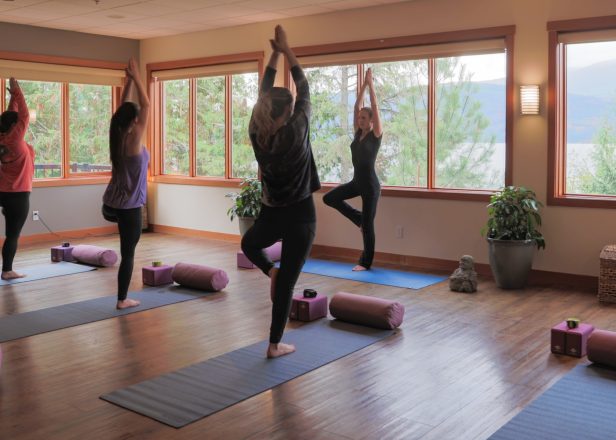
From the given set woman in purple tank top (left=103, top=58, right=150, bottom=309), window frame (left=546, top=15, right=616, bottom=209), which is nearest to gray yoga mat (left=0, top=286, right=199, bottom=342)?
woman in purple tank top (left=103, top=58, right=150, bottom=309)

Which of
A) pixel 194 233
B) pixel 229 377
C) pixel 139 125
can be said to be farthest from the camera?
pixel 194 233

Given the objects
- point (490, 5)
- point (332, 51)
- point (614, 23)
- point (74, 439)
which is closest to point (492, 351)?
point (74, 439)

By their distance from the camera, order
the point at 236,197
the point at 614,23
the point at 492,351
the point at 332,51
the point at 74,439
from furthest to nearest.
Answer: the point at 236,197
the point at 332,51
the point at 614,23
the point at 492,351
the point at 74,439

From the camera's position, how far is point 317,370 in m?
3.75

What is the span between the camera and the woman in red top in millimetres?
5797

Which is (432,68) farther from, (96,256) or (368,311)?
(96,256)

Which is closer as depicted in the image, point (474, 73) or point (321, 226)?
point (474, 73)

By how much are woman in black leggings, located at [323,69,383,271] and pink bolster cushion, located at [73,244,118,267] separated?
6.95ft

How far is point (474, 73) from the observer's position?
21.6ft

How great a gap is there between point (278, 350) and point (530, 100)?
341cm

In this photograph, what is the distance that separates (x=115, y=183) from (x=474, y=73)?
11.8ft

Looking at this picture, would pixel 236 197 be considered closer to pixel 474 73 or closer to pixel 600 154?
pixel 474 73

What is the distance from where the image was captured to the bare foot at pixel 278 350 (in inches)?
154

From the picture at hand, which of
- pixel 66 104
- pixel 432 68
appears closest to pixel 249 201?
pixel 432 68
